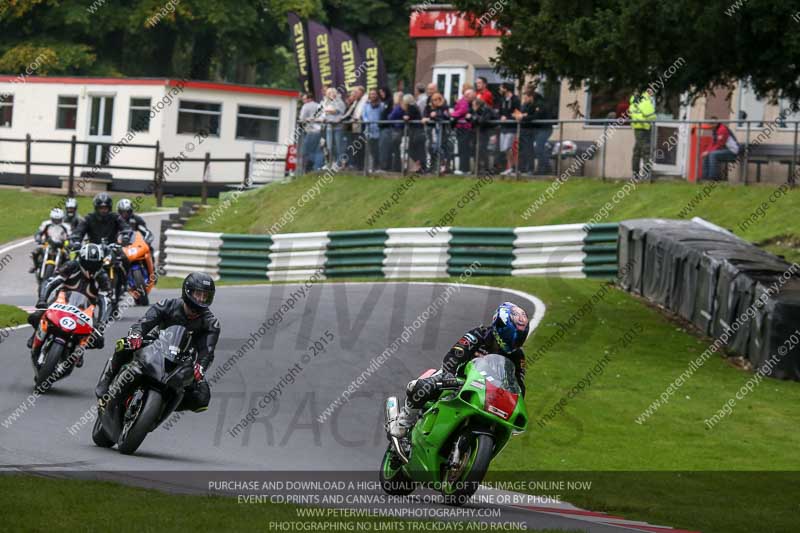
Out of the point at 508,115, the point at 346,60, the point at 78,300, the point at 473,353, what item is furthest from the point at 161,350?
the point at 346,60

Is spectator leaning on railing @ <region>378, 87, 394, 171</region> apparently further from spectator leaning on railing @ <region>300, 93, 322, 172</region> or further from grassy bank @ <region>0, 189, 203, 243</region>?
grassy bank @ <region>0, 189, 203, 243</region>

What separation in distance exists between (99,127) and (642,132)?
23.4 metres

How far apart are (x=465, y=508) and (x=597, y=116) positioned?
22359 mm

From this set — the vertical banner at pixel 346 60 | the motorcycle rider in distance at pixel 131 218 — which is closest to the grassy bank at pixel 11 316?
the motorcycle rider in distance at pixel 131 218

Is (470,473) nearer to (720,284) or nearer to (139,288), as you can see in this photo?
(720,284)

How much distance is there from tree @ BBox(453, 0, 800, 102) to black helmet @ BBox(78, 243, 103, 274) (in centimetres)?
698

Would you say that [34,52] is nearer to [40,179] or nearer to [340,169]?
[40,179]

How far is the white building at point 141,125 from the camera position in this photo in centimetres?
4347

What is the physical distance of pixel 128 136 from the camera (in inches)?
1727

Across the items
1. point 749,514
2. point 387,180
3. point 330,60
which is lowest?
point 749,514

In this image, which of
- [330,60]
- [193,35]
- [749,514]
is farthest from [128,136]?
[749,514]

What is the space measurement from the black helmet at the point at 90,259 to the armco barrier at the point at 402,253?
11.0m

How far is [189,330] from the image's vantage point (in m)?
11.5

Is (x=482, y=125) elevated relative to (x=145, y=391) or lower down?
elevated
